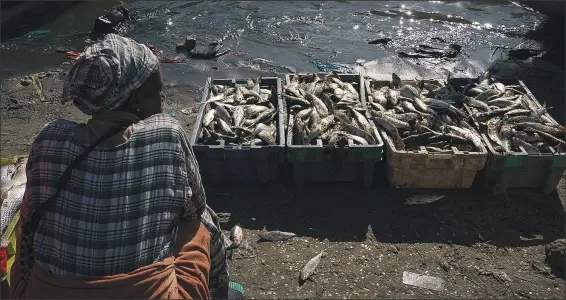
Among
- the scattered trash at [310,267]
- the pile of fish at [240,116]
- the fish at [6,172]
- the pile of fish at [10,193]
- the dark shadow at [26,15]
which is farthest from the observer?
the dark shadow at [26,15]

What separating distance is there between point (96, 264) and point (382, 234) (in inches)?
139

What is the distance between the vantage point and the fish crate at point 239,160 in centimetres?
566

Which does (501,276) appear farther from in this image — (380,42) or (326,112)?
(380,42)

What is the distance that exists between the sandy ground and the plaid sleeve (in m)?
1.95

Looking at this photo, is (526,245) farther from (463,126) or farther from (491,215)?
Answer: (463,126)

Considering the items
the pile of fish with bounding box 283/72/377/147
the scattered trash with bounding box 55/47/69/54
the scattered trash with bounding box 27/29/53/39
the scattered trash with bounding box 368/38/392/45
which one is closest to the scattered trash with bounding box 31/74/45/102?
the scattered trash with bounding box 55/47/69/54

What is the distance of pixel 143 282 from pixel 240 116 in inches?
160

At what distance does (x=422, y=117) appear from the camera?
20.4 feet

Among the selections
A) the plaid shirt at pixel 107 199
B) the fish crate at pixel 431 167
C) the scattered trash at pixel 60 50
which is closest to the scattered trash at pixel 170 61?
the scattered trash at pixel 60 50

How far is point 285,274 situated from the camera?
4.79 metres

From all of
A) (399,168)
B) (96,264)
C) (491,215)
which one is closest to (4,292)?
(96,264)

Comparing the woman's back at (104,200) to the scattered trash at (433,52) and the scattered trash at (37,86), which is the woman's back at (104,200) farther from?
the scattered trash at (433,52)

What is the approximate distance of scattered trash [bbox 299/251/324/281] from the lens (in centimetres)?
472

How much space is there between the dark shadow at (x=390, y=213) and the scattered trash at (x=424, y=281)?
1.74ft
